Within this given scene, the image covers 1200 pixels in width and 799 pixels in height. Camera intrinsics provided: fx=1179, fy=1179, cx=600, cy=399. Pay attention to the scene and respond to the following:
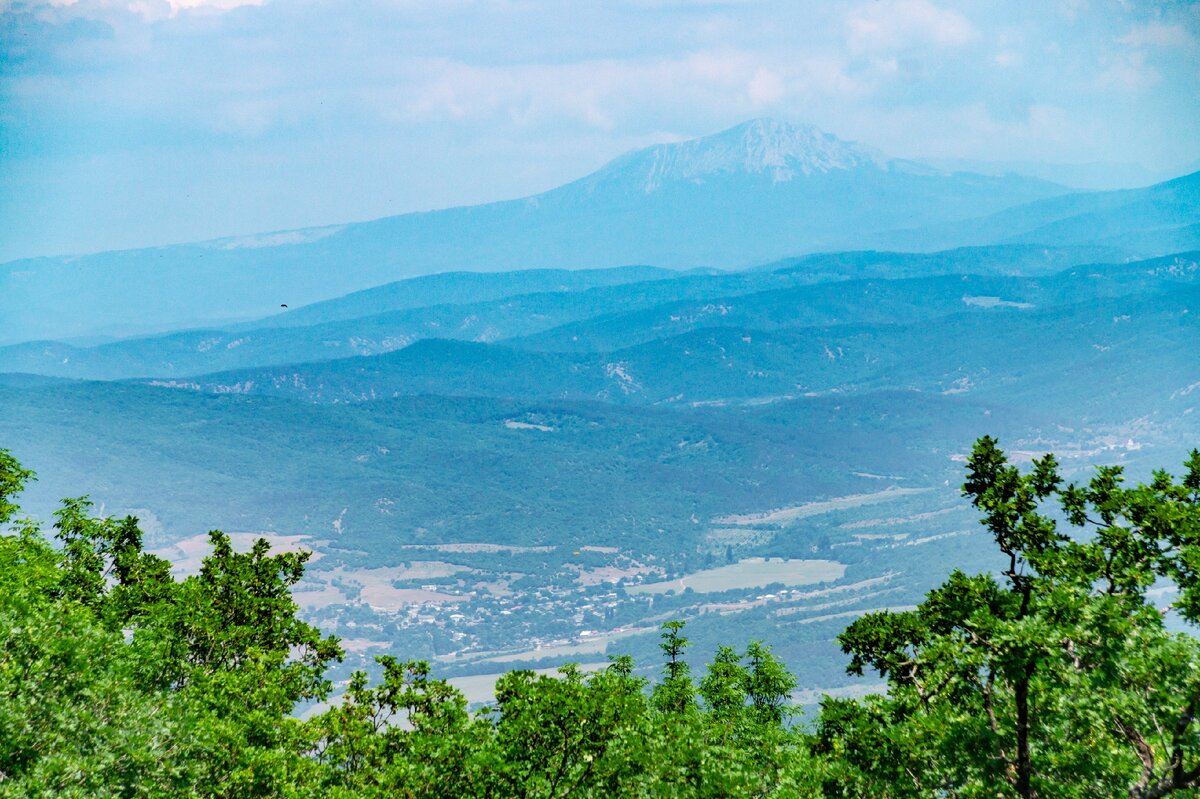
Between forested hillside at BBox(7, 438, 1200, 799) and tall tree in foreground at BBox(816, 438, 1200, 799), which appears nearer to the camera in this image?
tall tree in foreground at BBox(816, 438, 1200, 799)

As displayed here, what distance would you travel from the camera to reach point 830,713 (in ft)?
124

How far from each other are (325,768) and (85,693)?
7.84m

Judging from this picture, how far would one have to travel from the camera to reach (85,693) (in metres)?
30.2

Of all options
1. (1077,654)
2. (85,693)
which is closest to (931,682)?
(1077,654)

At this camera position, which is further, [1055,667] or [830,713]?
[830,713]

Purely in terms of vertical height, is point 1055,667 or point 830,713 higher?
point 1055,667

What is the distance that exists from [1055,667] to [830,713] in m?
14.1

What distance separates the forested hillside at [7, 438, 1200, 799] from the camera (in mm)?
24047

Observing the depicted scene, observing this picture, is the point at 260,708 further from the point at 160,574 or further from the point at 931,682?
the point at 931,682

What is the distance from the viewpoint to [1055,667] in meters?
24.5

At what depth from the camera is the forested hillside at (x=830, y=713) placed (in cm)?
2405

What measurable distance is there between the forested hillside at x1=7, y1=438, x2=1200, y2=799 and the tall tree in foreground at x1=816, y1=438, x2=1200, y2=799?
0.06 meters

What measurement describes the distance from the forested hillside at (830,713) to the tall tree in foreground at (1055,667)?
0.20 ft

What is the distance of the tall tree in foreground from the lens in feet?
76.2
